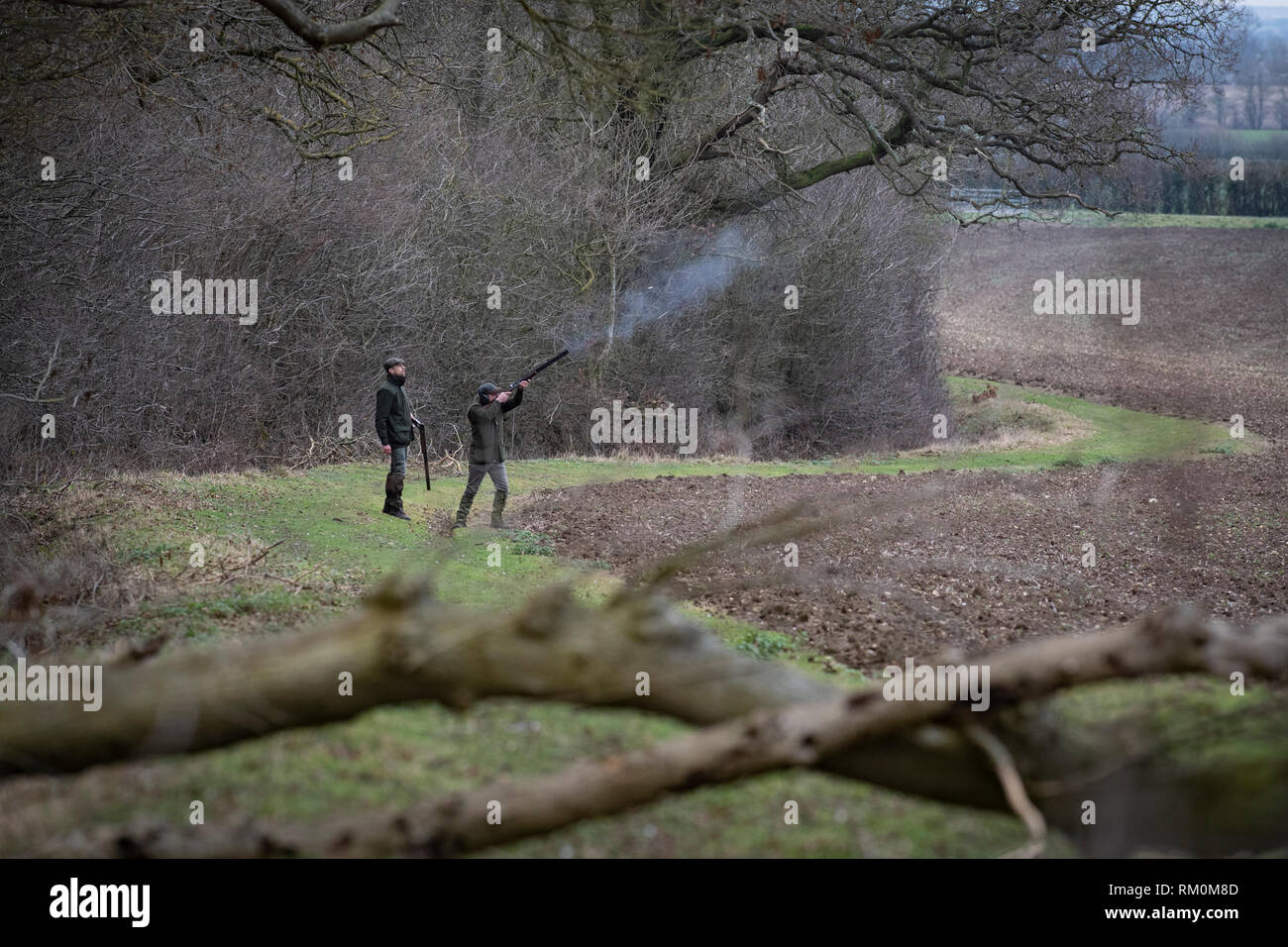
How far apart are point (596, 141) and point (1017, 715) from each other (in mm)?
26135

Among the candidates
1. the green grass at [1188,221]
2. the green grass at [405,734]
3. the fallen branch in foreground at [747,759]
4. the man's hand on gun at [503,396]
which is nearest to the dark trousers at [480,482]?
the green grass at [405,734]

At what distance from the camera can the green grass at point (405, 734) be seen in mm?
5250

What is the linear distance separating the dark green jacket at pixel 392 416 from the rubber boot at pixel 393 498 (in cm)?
61

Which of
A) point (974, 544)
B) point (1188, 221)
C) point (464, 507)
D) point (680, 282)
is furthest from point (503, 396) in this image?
point (1188, 221)

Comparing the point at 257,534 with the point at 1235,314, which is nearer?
the point at 257,534

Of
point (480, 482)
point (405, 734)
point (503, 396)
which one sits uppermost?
point (503, 396)

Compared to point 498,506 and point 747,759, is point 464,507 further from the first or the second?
point 747,759

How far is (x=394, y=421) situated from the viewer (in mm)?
15664

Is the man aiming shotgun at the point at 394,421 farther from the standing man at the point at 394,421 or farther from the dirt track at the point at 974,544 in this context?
the dirt track at the point at 974,544

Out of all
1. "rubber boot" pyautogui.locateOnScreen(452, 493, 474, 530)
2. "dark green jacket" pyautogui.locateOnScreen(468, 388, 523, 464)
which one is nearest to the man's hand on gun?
"dark green jacket" pyautogui.locateOnScreen(468, 388, 523, 464)

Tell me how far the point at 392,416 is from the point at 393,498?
1322 mm
